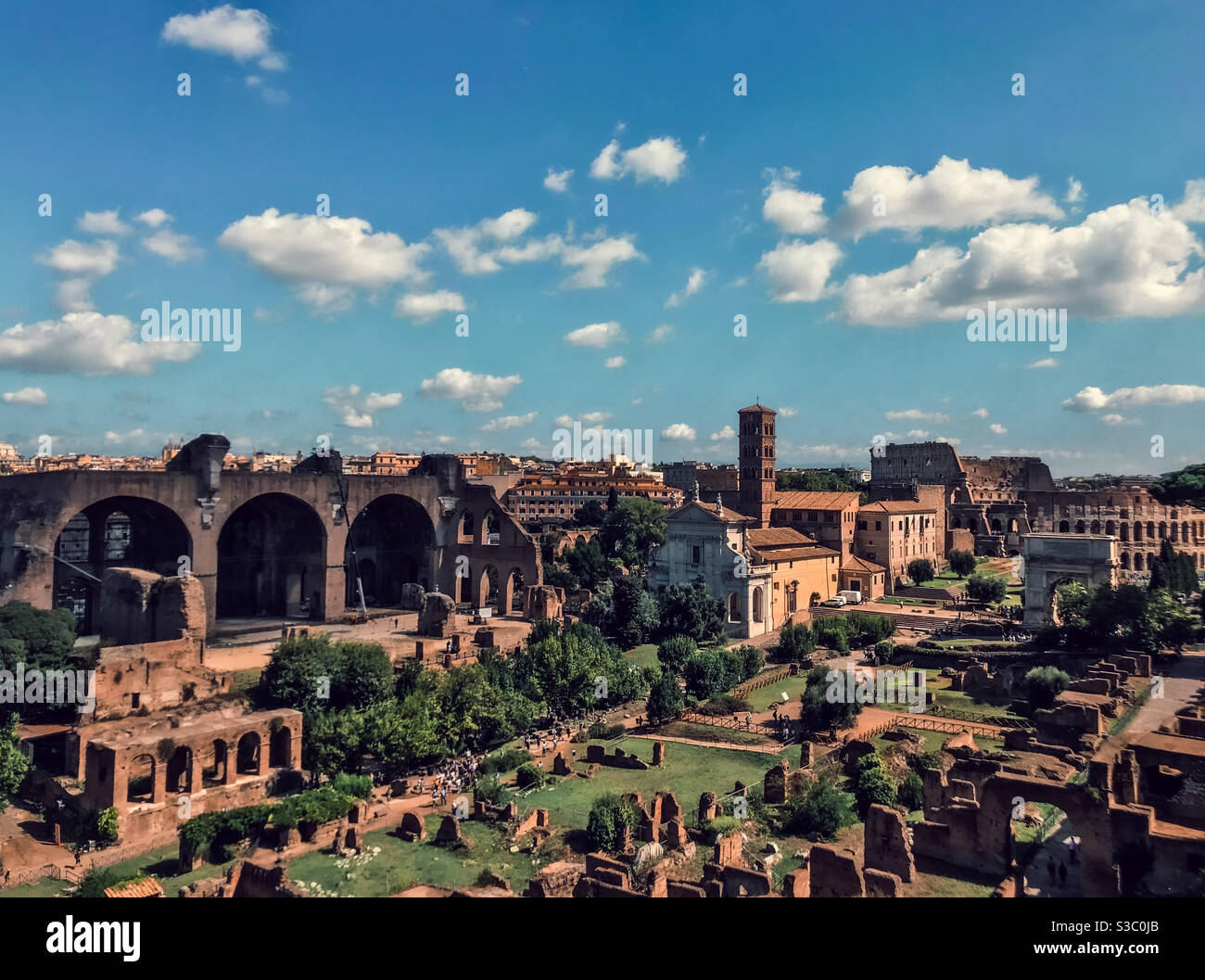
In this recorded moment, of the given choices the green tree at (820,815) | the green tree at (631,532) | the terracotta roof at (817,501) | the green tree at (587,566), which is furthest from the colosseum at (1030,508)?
the green tree at (820,815)

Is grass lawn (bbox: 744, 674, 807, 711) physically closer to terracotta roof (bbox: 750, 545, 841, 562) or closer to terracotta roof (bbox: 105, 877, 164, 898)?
terracotta roof (bbox: 750, 545, 841, 562)

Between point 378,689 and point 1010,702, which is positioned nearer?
point 378,689

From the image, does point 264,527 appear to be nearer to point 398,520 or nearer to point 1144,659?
point 398,520

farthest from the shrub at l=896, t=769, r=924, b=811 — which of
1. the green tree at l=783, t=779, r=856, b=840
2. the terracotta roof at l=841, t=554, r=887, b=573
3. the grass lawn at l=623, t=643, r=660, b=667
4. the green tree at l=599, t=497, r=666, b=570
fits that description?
the green tree at l=599, t=497, r=666, b=570

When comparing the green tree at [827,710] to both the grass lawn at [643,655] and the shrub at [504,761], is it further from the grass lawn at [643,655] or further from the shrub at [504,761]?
the grass lawn at [643,655]

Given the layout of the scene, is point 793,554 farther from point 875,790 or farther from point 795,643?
point 875,790

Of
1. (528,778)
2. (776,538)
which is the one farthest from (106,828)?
(776,538)
